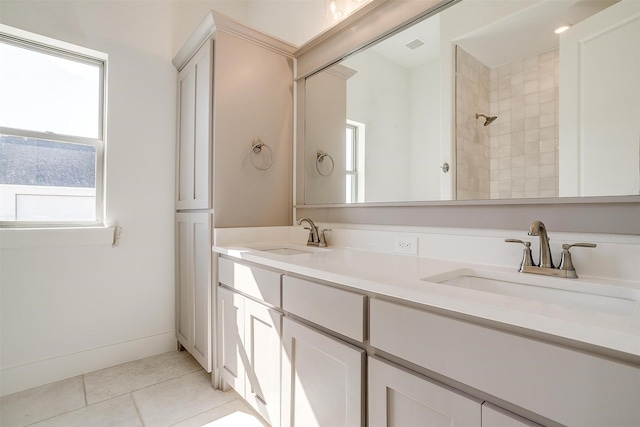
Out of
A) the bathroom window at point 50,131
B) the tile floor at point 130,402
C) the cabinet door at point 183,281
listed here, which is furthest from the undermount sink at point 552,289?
the bathroom window at point 50,131

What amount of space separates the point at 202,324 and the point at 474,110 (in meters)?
1.96

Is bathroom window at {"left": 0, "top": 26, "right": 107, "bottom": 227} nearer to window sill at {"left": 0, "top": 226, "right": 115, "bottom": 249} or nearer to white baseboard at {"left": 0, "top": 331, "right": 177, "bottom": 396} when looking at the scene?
window sill at {"left": 0, "top": 226, "right": 115, "bottom": 249}

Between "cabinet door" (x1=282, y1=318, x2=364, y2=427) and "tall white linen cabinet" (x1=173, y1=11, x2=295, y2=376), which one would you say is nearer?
"cabinet door" (x1=282, y1=318, x2=364, y2=427)

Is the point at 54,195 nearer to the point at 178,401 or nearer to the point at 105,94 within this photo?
the point at 105,94

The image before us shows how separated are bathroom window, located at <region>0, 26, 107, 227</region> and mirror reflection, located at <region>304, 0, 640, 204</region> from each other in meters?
1.81

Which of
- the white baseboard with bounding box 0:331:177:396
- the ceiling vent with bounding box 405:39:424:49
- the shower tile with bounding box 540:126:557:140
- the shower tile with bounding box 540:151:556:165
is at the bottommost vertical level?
the white baseboard with bounding box 0:331:177:396

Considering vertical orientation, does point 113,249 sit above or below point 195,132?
below

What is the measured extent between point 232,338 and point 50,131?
184 cm

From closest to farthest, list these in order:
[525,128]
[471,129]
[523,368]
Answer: [523,368] < [525,128] < [471,129]

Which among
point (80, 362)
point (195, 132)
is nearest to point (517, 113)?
point (195, 132)

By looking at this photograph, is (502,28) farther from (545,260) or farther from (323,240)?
(323,240)

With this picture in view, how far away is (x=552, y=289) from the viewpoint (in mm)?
972

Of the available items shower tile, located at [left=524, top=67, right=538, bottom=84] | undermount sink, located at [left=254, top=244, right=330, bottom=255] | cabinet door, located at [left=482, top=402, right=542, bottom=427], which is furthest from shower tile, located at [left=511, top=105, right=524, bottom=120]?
undermount sink, located at [left=254, top=244, right=330, bottom=255]

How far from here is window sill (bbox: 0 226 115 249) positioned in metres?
1.84
